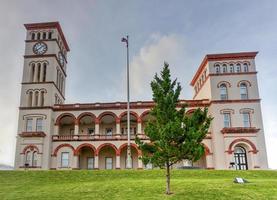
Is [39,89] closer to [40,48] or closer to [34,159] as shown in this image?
[40,48]

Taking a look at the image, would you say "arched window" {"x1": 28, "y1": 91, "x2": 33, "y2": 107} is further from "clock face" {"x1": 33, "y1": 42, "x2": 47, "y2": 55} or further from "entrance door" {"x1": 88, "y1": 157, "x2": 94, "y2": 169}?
"entrance door" {"x1": 88, "y1": 157, "x2": 94, "y2": 169}

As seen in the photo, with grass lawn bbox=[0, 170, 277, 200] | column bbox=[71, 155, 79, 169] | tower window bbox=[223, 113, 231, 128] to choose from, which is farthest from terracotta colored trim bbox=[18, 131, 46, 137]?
tower window bbox=[223, 113, 231, 128]

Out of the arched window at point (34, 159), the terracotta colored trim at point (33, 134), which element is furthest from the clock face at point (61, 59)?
the arched window at point (34, 159)

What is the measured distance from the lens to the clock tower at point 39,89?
4116cm

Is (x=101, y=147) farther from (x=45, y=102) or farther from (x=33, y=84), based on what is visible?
(x=33, y=84)

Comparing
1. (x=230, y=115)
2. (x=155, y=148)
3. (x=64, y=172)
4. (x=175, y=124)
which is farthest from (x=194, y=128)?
(x=230, y=115)

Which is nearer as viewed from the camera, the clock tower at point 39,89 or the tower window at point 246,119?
the tower window at point 246,119

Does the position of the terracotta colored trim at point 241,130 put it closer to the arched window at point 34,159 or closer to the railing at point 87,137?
the railing at point 87,137

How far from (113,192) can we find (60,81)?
98.6ft

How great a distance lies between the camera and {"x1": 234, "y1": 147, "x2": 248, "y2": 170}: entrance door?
1548 inches

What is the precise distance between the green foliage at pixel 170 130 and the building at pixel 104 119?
2031cm

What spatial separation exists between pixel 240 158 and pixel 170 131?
79.9 ft

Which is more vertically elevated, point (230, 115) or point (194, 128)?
point (230, 115)

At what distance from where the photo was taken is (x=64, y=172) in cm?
3108
